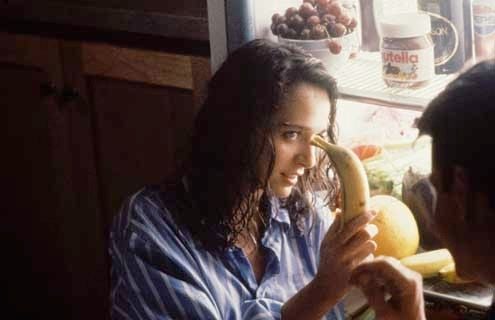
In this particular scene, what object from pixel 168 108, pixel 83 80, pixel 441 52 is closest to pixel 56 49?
pixel 83 80

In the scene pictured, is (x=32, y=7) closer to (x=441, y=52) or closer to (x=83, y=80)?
(x=83, y=80)

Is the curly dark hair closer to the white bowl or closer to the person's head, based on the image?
the white bowl

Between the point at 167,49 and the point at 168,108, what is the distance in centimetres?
14

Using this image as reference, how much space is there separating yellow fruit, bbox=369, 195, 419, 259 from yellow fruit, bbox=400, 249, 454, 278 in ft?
0.11

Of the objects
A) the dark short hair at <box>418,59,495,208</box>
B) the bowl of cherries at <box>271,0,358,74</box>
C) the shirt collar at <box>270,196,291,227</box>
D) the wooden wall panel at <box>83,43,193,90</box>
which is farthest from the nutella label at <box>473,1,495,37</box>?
the wooden wall panel at <box>83,43,193,90</box>

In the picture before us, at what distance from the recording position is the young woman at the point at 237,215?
1687 mm

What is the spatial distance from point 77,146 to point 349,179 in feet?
3.64

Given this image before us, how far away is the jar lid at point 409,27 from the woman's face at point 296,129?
203 mm

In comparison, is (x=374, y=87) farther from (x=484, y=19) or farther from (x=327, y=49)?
(x=484, y=19)

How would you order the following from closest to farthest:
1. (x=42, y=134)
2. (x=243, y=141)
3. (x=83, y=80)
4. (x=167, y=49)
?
1. (x=243, y=141)
2. (x=167, y=49)
3. (x=83, y=80)
4. (x=42, y=134)

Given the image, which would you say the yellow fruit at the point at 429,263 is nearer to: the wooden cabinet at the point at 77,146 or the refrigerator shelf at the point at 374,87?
the refrigerator shelf at the point at 374,87

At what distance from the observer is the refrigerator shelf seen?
5.83 ft

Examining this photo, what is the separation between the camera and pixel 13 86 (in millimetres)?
2693

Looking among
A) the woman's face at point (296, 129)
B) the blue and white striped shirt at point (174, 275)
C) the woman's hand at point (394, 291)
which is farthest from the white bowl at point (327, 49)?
the woman's hand at point (394, 291)
